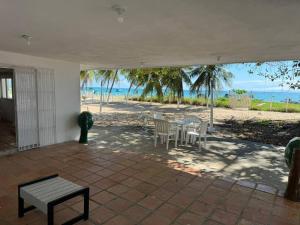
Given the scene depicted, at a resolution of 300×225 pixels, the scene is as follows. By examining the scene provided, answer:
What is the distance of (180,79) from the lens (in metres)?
12.3

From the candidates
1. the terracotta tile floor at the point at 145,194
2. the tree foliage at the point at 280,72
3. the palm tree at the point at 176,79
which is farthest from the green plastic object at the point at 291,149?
the palm tree at the point at 176,79

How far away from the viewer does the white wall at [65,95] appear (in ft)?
19.0

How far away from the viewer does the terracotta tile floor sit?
2.65 meters

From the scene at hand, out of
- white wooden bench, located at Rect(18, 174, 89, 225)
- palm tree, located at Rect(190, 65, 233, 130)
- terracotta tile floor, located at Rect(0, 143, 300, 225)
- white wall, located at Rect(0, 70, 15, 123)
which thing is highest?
palm tree, located at Rect(190, 65, 233, 130)

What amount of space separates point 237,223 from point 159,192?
115 cm

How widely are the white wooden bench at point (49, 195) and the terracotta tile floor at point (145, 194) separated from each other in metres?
0.17

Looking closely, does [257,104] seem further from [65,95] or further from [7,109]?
[7,109]

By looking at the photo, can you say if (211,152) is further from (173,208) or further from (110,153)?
(173,208)

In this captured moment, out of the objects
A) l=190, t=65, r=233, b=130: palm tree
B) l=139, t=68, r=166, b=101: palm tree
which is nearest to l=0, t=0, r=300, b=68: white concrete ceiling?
l=190, t=65, r=233, b=130: palm tree

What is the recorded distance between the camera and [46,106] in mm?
5605

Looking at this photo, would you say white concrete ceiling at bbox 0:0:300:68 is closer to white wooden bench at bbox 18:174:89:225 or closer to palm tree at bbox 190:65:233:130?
white wooden bench at bbox 18:174:89:225

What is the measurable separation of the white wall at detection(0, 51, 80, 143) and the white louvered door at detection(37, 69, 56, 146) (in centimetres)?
14

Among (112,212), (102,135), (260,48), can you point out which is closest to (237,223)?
(112,212)

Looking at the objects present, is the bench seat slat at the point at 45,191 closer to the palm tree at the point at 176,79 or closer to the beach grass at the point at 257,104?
the palm tree at the point at 176,79
